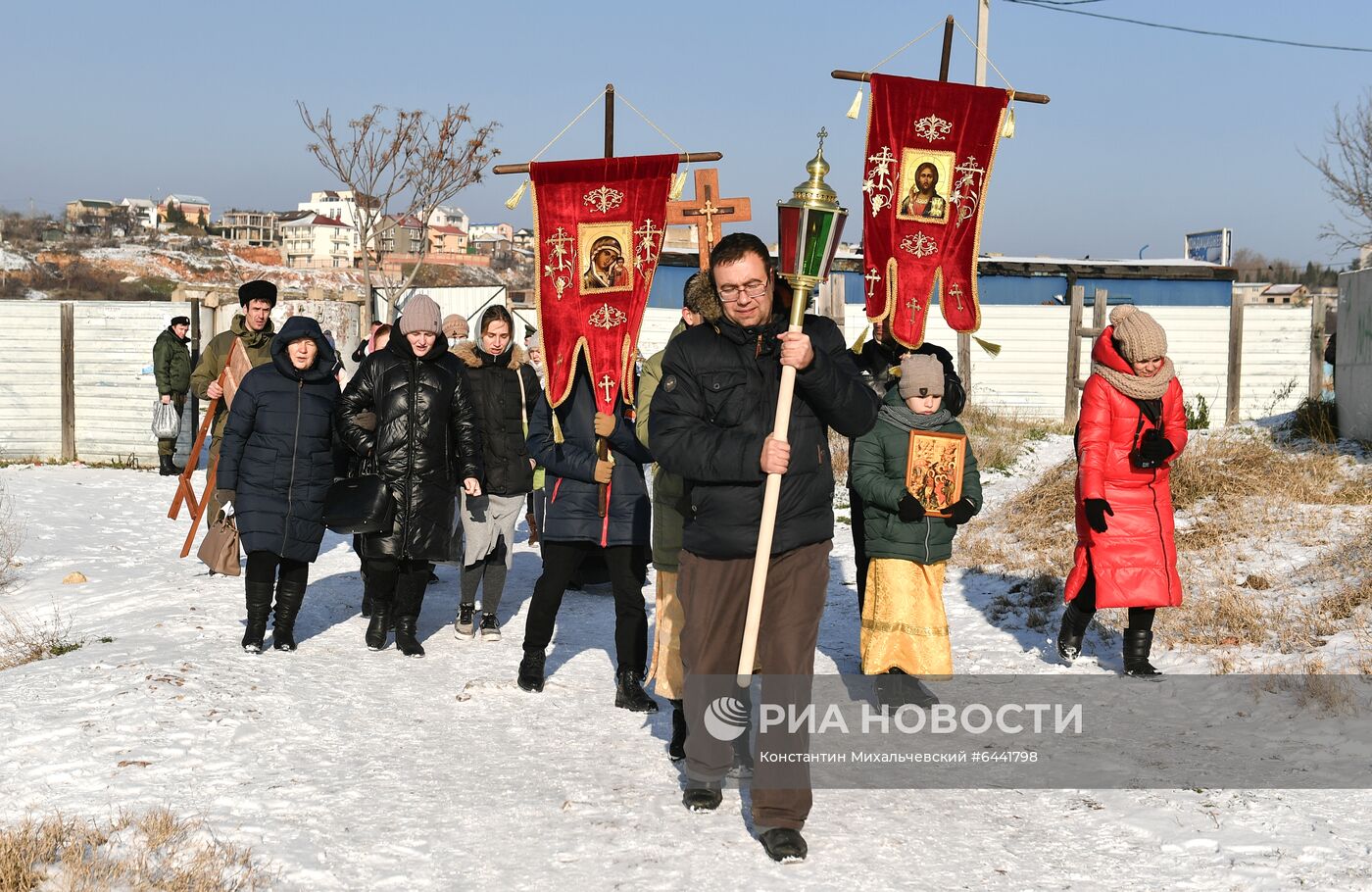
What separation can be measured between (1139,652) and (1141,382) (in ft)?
4.57

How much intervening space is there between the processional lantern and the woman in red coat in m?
2.74

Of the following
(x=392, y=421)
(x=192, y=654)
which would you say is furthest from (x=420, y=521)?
(x=192, y=654)

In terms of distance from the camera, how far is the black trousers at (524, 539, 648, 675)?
20.2 feet

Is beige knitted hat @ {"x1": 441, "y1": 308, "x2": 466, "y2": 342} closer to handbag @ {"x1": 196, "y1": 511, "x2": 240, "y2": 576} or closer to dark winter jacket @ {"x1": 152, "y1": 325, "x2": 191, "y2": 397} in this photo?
A: handbag @ {"x1": 196, "y1": 511, "x2": 240, "y2": 576}

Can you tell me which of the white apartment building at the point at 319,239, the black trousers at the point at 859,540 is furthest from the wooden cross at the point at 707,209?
the white apartment building at the point at 319,239

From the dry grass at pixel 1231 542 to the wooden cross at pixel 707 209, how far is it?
3137 mm

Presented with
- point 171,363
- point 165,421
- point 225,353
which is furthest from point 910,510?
point 171,363

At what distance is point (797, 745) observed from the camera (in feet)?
14.0

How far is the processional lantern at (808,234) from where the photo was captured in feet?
14.2

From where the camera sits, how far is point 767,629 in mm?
4398

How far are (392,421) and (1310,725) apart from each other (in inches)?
190

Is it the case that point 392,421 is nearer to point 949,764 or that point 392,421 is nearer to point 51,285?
point 949,764

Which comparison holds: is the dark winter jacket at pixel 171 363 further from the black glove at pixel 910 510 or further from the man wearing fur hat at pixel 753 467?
the man wearing fur hat at pixel 753 467

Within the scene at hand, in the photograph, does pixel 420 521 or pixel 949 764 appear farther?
pixel 420 521
